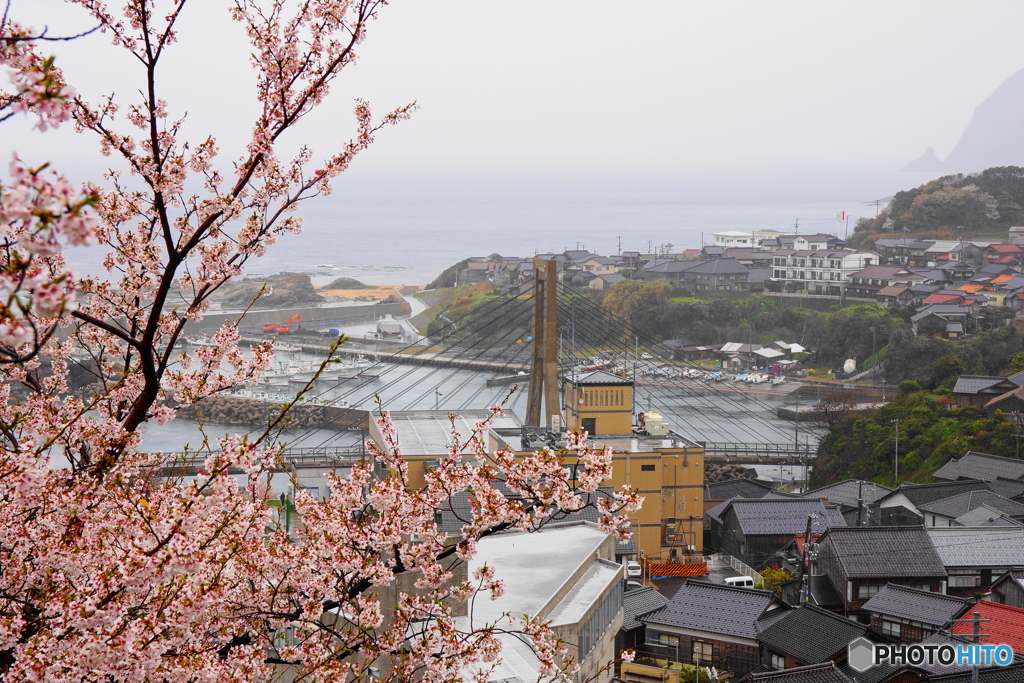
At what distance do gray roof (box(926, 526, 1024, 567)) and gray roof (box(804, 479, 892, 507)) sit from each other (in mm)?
2078

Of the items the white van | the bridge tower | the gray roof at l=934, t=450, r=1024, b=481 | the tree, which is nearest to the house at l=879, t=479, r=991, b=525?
the gray roof at l=934, t=450, r=1024, b=481

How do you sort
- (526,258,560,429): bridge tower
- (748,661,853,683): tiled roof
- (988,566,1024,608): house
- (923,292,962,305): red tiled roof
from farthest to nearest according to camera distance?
(923,292,962,305): red tiled roof < (526,258,560,429): bridge tower < (988,566,1024,608): house < (748,661,853,683): tiled roof

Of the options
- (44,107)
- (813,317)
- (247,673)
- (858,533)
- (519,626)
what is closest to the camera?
(44,107)

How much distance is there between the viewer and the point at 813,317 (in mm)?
18266

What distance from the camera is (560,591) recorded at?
11.6 ft

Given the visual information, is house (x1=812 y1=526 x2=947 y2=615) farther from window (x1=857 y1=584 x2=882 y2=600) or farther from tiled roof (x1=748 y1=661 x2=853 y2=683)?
tiled roof (x1=748 y1=661 x2=853 y2=683)

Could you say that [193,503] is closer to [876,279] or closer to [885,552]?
[885,552]

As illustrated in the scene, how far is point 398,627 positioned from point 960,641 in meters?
3.56

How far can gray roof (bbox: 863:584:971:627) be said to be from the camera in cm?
480

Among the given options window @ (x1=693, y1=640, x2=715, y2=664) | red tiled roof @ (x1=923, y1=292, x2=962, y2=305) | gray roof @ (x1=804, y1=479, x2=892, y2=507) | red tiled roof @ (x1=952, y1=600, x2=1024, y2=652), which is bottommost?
gray roof @ (x1=804, y1=479, x2=892, y2=507)

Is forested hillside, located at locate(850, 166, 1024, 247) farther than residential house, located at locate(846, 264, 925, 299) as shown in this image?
Yes

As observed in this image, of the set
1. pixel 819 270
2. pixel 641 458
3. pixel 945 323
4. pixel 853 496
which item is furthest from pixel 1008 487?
pixel 819 270

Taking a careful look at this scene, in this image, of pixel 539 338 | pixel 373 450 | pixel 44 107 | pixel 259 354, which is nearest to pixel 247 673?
pixel 259 354

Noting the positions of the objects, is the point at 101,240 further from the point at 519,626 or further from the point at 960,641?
the point at 960,641
